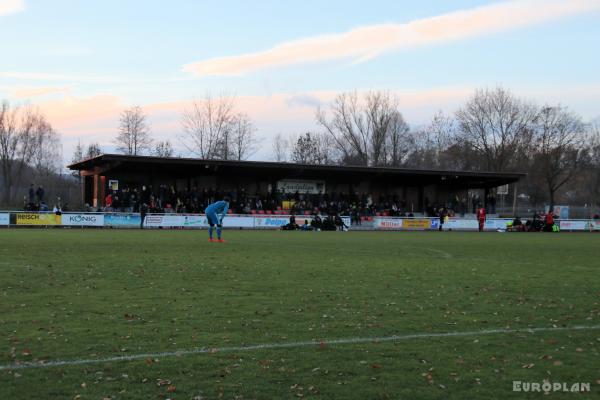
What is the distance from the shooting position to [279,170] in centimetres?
4791

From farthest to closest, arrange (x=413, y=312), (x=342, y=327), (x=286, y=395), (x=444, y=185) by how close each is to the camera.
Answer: (x=444, y=185), (x=413, y=312), (x=342, y=327), (x=286, y=395)

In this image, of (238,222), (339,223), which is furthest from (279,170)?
(339,223)

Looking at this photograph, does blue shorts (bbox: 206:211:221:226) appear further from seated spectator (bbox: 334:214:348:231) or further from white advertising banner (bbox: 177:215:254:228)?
seated spectator (bbox: 334:214:348:231)

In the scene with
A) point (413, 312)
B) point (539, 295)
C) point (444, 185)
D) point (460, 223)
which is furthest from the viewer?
point (444, 185)

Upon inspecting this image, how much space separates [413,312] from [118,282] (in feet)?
19.8

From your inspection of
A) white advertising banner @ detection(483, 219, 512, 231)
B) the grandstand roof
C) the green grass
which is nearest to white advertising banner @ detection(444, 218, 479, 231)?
white advertising banner @ detection(483, 219, 512, 231)

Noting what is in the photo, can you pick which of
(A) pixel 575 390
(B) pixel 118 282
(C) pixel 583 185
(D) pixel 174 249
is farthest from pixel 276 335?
(C) pixel 583 185

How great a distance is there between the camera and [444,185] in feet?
184

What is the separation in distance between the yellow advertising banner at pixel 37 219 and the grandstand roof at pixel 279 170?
5513mm

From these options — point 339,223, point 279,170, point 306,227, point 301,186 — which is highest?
point 279,170

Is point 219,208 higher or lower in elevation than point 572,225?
higher

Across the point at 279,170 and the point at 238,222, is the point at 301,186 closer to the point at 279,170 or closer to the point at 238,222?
the point at 279,170

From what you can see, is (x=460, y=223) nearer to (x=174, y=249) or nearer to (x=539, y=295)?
(x=174, y=249)

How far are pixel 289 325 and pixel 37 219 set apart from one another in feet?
109
